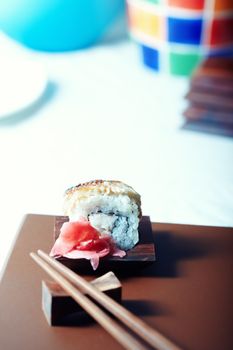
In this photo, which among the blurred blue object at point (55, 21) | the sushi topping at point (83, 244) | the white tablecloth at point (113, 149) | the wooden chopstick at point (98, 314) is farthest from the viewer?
the blurred blue object at point (55, 21)

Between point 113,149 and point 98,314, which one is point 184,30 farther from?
point 98,314

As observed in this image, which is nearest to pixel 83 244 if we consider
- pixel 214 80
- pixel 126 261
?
pixel 126 261

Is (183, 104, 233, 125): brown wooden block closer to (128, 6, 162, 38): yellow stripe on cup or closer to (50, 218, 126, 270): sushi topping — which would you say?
(128, 6, 162, 38): yellow stripe on cup

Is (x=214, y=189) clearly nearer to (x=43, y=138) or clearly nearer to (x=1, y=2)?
(x=43, y=138)

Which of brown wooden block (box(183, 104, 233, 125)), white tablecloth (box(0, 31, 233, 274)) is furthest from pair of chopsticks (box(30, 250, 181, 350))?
brown wooden block (box(183, 104, 233, 125))

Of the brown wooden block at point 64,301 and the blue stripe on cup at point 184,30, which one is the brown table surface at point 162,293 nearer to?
the brown wooden block at point 64,301

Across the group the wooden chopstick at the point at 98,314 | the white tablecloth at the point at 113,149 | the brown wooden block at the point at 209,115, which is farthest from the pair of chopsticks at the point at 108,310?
the brown wooden block at the point at 209,115
